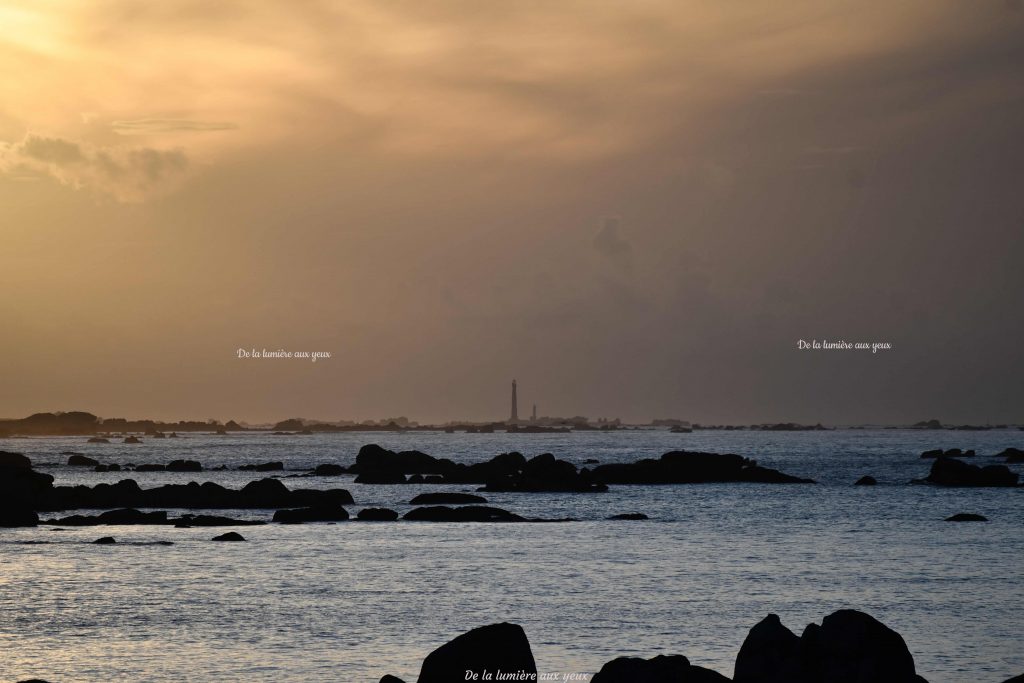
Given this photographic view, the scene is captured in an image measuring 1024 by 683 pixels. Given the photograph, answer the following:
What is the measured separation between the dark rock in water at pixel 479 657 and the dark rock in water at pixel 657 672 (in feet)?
5.76

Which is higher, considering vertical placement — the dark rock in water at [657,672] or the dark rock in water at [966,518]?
the dark rock in water at [657,672]

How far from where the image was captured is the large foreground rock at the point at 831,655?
2281cm

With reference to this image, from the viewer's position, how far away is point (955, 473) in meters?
124

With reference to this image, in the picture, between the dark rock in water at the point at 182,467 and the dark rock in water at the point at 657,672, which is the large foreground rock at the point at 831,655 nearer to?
the dark rock in water at the point at 657,672

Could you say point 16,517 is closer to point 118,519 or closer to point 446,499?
point 118,519

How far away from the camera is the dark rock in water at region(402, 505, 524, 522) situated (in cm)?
8019

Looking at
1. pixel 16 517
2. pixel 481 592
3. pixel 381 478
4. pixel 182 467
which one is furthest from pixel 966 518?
pixel 182 467

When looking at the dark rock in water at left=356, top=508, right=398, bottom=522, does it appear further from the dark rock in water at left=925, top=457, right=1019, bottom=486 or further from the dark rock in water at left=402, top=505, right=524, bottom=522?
the dark rock in water at left=925, top=457, right=1019, bottom=486

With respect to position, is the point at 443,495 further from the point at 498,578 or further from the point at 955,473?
the point at 955,473

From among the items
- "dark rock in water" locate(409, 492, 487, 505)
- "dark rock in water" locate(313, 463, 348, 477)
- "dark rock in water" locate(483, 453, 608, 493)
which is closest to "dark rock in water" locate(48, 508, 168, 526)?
"dark rock in water" locate(409, 492, 487, 505)

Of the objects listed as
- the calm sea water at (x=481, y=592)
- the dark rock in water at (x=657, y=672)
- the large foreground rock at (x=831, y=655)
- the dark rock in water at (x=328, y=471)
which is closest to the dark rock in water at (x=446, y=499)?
the calm sea water at (x=481, y=592)

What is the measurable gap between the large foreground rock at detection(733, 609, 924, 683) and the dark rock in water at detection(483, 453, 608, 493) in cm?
9367

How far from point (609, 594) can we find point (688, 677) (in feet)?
69.3

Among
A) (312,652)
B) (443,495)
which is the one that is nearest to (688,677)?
(312,652)
